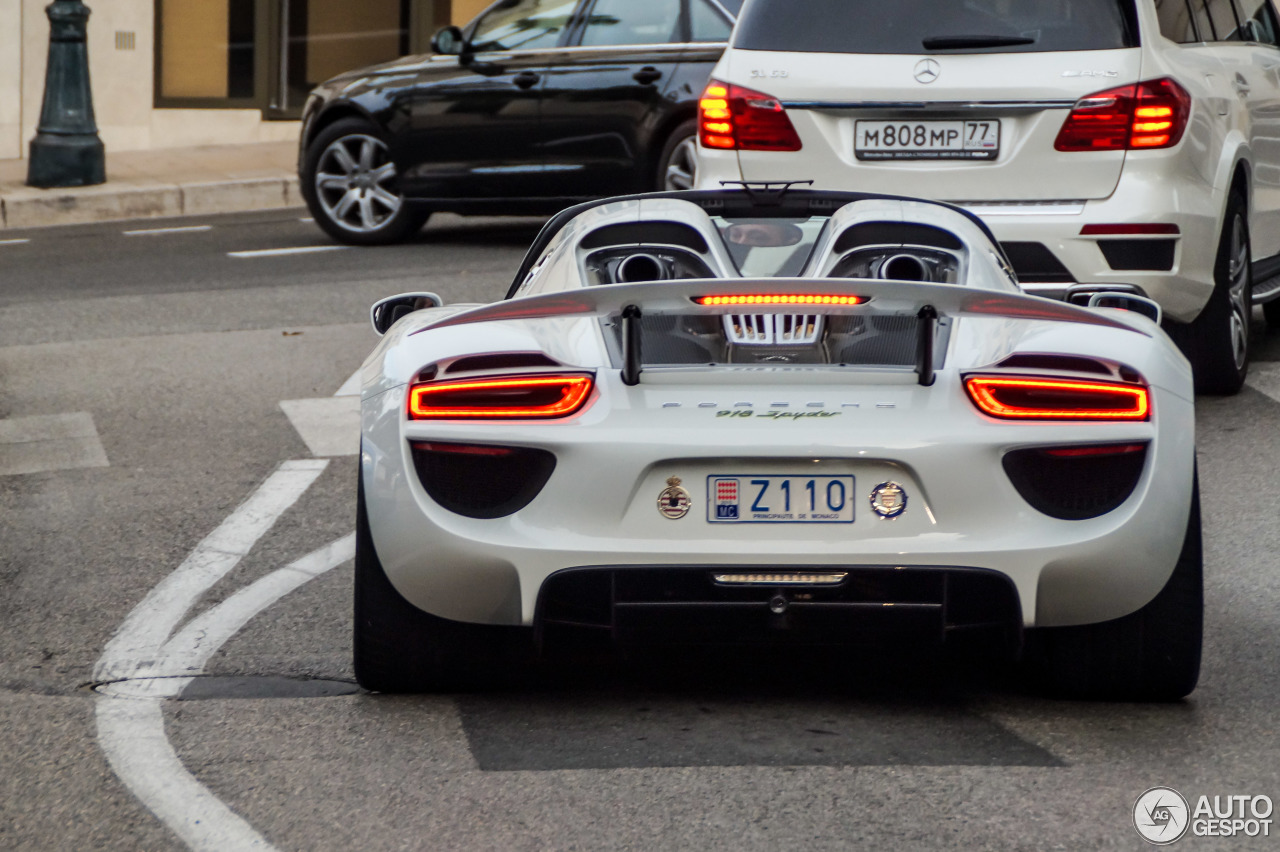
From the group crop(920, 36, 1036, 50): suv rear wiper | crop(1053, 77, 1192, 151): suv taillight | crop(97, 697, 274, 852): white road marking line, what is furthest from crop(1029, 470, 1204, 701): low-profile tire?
crop(920, 36, 1036, 50): suv rear wiper

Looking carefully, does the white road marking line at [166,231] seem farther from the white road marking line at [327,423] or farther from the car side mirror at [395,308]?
the car side mirror at [395,308]

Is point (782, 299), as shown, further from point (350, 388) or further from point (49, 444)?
point (350, 388)

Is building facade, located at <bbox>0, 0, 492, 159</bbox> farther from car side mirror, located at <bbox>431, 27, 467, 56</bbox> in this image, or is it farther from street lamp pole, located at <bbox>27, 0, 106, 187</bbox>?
car side mirror, located at <bbox>431, 27, 467, 56</bbox>

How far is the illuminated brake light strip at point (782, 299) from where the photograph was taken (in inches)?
158

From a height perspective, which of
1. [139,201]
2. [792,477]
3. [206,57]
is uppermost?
[792,477]

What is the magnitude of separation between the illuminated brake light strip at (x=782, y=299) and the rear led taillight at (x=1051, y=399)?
294mm

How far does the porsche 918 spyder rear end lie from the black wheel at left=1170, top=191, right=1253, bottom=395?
3.65 m

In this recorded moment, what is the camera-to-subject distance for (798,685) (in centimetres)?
447

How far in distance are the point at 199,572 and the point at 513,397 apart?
2023mm

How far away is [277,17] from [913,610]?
17.9 m

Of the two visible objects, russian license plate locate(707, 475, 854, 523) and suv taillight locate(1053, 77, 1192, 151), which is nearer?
russian license plate locate(707, 475, 854, 523)

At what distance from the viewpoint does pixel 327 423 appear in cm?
787

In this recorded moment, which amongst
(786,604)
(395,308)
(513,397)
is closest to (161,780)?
(513,397)

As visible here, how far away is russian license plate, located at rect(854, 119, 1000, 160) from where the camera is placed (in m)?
7.07
